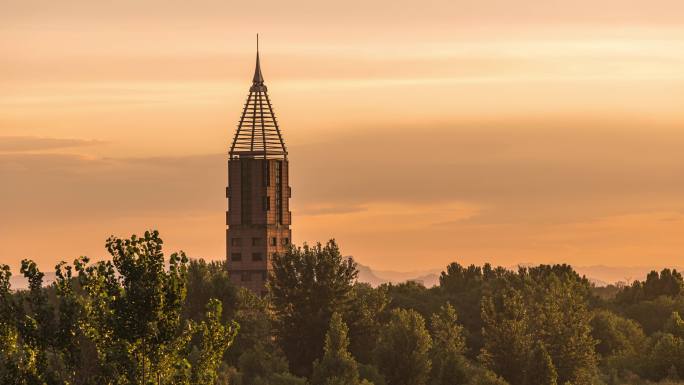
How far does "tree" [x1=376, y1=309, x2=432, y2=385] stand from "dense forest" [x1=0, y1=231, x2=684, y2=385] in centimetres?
13

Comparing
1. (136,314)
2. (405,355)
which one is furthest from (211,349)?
(405,355)

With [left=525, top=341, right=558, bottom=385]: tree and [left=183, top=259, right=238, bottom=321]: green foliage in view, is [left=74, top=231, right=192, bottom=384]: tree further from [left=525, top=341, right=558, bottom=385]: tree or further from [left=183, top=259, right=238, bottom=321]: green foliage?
[left=183, top=259, right=238, bottom=321]: green foliage

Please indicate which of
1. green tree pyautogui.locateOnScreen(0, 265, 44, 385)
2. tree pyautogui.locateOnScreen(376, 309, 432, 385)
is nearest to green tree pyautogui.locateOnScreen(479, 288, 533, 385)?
tree pyautogui.locateOnScreen(376, 309, 432, 385)

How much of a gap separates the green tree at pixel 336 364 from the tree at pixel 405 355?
3.12 meters

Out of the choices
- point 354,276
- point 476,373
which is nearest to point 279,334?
point 354,276

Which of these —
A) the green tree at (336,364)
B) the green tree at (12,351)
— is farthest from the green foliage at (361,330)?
the green tree at (12,351)

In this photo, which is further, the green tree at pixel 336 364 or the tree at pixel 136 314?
the green tree at pixel 336 364

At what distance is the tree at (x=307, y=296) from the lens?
14400cm

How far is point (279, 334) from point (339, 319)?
14258mm

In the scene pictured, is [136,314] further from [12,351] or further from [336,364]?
[336,364]

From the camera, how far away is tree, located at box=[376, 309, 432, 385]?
132 m

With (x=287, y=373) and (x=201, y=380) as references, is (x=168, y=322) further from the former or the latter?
(x=287, y=373)

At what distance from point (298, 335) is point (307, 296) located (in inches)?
239

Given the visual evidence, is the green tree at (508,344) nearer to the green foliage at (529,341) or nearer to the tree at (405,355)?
the green foliage at (529,341)
